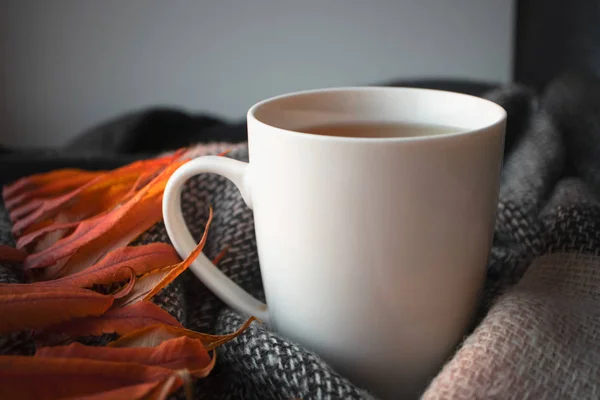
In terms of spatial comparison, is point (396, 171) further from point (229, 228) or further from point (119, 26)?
point (119, 26)

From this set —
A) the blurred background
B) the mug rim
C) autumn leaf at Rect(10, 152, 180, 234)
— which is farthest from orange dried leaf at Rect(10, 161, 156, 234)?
the blurred background

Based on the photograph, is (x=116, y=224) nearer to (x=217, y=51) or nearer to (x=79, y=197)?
(x=79, y=197)

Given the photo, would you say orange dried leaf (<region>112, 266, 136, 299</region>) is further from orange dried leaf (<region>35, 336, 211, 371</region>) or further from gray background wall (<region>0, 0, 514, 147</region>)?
gray background wall (<region>0, 0, 514, 147</region>)

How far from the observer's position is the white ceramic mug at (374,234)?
0.81ft

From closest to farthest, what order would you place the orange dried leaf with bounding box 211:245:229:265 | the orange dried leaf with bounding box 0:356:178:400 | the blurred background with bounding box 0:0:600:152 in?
the orange dried leaf with bounding box 0:356:178:400 < the orange dried leaf with bounding box 211:245:229:265 < the blurred background with bounding box 0:0:600:152

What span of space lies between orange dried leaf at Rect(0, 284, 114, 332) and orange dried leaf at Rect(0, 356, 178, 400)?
0.07 feet

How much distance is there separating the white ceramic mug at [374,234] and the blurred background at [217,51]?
0.55m

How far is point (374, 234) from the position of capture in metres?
0.25

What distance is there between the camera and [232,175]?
1.01 ft

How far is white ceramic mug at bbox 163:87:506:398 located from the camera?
25 cm

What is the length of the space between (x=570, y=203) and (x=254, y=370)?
0.69 ft

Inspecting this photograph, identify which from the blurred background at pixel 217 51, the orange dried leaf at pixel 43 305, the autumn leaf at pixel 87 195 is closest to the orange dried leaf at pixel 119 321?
the orange dried leaf at pixel 43 305

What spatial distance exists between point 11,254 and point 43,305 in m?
0.09

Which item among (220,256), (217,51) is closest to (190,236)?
(220,256)
